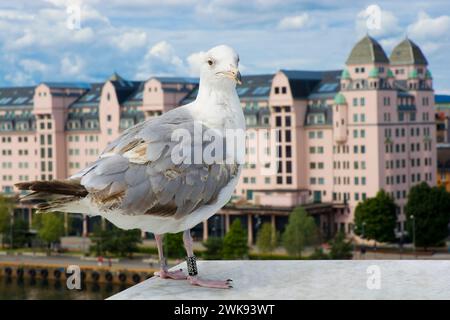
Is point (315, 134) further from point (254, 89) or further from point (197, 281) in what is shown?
point (197, 281)

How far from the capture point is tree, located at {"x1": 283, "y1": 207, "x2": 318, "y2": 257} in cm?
2411

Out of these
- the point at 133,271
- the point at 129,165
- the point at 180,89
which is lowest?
the point at 133,271

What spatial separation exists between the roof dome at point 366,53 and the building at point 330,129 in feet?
0.08

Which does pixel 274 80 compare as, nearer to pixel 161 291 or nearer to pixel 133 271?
pixel 133 271

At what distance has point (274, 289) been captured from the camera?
3.39 metres

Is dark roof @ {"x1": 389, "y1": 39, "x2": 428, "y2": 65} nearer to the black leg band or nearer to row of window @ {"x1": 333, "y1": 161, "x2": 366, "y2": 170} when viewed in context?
row of window @ {"x1": 333, "y1": 161, "x2": 366, "y2": 170}

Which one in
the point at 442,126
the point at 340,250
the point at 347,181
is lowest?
the point at 340,250

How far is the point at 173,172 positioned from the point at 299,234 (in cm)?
2109

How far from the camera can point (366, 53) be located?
28.0 meters

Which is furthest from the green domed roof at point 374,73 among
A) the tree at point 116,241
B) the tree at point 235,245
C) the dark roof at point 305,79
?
the tree at point 116,241

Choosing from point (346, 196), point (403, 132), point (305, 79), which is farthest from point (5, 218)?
point (403, 132)

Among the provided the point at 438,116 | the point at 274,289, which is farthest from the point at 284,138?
the point at 274,289

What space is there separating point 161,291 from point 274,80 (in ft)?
83.3
